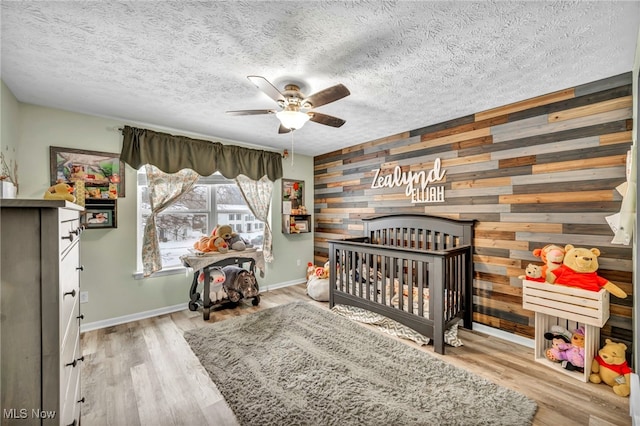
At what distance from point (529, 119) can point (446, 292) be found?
180cm

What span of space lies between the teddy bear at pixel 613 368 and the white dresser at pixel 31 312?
3083mm

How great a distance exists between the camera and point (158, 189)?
3273 mm

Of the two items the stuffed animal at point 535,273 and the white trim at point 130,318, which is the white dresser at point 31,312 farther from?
the stuffed animal at point 535,273

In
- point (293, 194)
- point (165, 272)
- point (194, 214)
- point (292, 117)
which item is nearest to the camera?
point (292, 117)

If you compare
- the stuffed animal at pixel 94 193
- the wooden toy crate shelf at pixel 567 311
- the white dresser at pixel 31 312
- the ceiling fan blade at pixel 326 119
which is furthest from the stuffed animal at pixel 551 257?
the stuffed animal at pixel 94 193

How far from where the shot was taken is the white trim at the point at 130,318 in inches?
113

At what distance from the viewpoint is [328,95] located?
6.40ft

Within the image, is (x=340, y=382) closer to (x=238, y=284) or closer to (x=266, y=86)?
(x=238, y=284)

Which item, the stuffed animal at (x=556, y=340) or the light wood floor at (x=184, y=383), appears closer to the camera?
the light wood floor at (x=184, y=383)

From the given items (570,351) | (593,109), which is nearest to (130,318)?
(570,351)

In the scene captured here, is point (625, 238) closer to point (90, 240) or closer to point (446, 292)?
point (446, 292)

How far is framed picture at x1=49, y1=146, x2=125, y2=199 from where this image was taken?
107 inches

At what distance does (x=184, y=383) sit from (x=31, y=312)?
4.95 ft

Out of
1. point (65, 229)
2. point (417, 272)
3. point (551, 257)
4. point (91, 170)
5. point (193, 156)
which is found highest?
point (193, 156)
